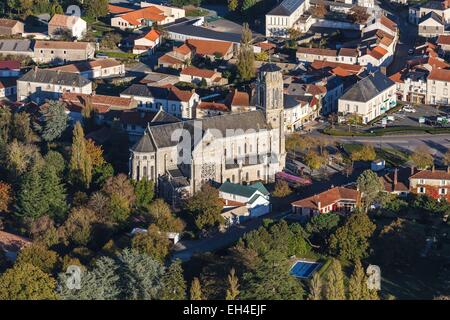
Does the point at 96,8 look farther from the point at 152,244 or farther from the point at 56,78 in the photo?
the point at 152,244

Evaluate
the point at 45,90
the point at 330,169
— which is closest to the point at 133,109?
the point at 45,90

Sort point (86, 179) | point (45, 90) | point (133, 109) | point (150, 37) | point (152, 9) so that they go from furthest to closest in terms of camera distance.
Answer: point (152, 9) < point (150, 37) < point (45, 90) < point (133, 109) < point (86, 179)

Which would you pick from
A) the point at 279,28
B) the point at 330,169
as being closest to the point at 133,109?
the point at 330,169

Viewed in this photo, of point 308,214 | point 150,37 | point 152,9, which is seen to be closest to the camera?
point 308,214

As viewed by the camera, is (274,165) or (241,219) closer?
(241,219)

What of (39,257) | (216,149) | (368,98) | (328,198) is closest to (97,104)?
(216,149)

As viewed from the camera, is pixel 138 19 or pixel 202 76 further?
pixel 138 19

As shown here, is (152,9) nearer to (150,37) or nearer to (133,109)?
(150,37)
